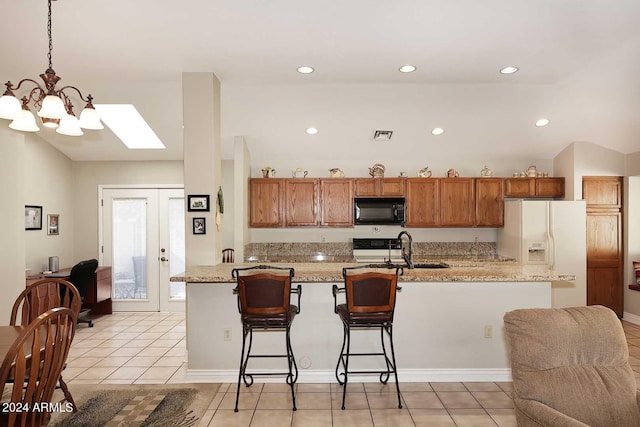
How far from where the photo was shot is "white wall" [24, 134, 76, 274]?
5.71 metres

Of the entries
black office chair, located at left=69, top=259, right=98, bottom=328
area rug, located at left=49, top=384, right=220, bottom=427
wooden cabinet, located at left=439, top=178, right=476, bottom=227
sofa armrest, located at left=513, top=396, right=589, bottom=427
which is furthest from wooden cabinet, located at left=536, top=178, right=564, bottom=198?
black office chair, located at left=69, top=259, right=98, bottom=328

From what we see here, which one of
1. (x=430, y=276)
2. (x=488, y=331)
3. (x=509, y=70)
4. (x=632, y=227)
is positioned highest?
(x=509, y=70)

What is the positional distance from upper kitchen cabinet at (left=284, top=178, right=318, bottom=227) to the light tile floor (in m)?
2.41

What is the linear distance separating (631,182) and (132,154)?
282 inches

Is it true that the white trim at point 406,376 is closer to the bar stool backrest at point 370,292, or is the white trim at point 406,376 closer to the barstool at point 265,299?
the barstool at point 265,299

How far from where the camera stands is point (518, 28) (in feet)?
10.3

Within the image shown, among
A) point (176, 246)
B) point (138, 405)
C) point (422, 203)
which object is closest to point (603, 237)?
point (422, 203)

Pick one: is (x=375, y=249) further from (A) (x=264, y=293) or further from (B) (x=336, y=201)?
(A) (x=264, y=293)

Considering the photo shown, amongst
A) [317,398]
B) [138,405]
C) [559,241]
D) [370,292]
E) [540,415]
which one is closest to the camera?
[540,415]

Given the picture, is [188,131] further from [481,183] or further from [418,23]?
[481,183]

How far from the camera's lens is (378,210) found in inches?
245

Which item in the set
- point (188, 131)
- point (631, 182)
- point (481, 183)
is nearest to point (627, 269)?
point (631, 182)

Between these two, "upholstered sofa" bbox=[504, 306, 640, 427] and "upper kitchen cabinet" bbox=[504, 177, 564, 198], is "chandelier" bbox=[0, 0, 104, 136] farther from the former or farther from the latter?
"upper kitchen cabinet" bbox=[504, 177, 564, 198]

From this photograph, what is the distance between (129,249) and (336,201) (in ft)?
11.0
